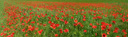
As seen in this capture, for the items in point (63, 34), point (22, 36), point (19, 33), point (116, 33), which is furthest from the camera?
point (19, 33)

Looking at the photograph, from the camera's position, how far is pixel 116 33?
13.5ft

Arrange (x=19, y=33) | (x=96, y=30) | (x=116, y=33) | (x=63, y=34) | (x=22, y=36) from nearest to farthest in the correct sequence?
(x=116, y=33), (x=96, y=30), (x=63, y=34), (x=22, y=36), (x=19, y=33)

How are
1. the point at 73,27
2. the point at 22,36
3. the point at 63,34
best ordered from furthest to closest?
the point at 22,36 → the point at 73,27 → the point at 63,34

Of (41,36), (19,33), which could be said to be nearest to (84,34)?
(41,36)

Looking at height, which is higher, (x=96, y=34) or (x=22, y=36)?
(x=96, y=34)

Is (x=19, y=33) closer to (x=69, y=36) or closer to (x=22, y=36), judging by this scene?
(x=22, y=36)

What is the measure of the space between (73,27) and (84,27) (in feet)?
1.15

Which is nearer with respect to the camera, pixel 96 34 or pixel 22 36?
pixel 96 34

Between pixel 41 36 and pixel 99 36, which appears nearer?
pixel 99 36

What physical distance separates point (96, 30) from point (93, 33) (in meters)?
0.12

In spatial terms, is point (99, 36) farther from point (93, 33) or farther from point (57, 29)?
point (57, 29)

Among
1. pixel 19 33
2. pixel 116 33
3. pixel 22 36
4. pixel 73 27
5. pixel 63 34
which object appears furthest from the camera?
pixel 19 33

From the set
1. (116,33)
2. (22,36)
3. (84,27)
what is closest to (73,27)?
(84,27)

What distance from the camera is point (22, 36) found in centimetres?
559
